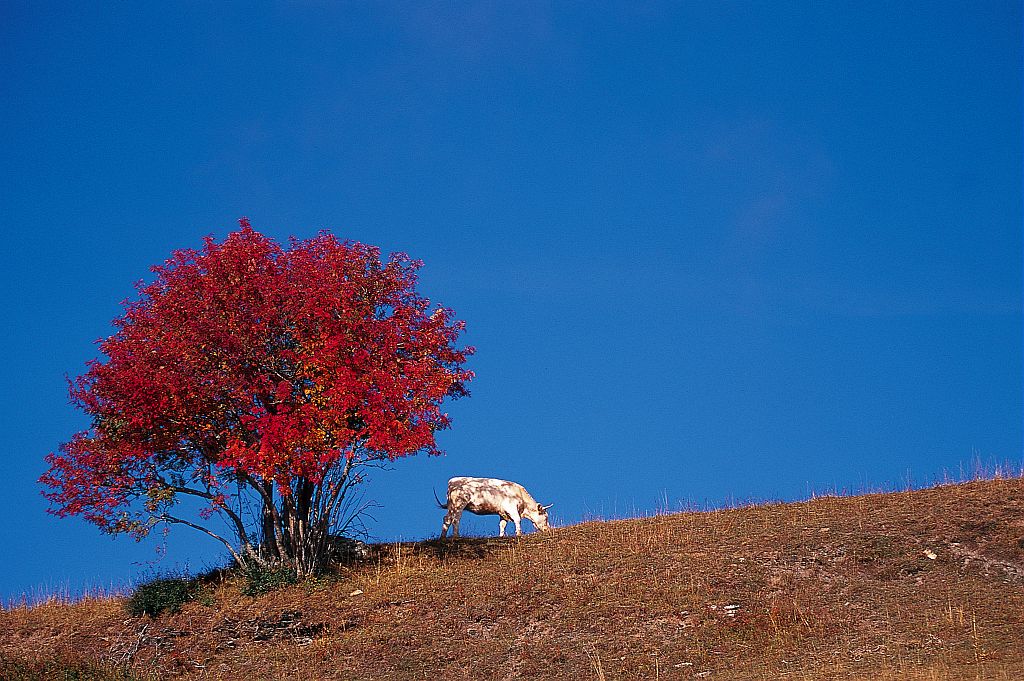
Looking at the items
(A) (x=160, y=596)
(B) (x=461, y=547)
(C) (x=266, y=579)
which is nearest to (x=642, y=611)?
(B) (x=461, y=547)

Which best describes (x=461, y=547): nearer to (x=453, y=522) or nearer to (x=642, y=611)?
(x=453, y=522)

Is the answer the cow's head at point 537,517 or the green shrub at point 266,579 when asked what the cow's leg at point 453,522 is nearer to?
the cow's head at point 537,517

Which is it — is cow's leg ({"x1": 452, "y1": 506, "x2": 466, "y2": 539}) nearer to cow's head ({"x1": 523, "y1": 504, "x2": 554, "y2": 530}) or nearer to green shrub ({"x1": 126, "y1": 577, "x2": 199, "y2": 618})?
cow's head ({"x1": 523, "y1": 504, "x2": 554, "y2": 530})

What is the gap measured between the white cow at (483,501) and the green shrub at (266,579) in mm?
5899

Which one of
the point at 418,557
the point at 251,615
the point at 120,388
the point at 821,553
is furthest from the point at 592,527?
the point at 120,388

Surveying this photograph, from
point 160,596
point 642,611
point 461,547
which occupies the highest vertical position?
point 461,547

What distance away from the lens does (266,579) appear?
2973 cm

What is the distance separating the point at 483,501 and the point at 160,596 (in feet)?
32.8

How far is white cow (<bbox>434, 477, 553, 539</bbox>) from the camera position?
1353 inches

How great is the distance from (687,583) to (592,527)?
8037mm

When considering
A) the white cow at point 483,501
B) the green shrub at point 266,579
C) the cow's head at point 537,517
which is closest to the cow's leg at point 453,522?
the white cow at point 483,501

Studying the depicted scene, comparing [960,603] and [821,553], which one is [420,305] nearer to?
[821,553]

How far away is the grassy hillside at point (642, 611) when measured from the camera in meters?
22.3

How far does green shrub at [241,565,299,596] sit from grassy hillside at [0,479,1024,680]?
1.34 ft
